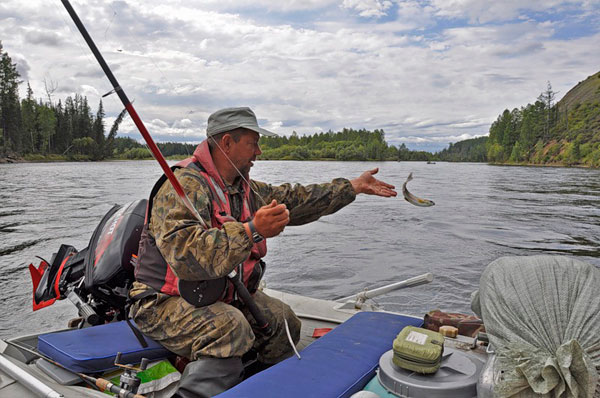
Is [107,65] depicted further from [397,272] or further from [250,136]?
[397,272]

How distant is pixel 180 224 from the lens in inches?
99.0

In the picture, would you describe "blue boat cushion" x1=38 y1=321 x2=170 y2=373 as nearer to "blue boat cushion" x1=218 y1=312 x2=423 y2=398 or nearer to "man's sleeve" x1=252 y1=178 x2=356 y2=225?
"blue boat cushion" x1=218 y1=312 x2=423 y2=398

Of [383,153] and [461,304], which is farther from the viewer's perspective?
[383,153]

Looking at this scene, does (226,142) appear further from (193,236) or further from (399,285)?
(399,285)

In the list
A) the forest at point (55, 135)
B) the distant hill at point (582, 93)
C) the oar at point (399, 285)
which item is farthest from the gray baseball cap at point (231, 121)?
the distant hill at point (582, 93)

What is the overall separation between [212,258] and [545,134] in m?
122

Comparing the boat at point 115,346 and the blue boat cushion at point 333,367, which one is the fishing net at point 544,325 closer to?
the boat at point 115,346

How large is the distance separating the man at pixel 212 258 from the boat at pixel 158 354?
0.20 m

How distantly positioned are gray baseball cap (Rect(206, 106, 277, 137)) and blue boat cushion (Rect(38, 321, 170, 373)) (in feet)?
4.50

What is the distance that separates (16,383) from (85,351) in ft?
1.21

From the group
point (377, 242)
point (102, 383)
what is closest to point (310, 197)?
point (102, 383)

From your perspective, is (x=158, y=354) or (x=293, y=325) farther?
(x=293, y=325)

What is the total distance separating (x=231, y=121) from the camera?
301 centimetres

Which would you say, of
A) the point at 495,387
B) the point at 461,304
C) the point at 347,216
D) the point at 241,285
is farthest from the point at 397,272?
the point at 495,387
